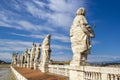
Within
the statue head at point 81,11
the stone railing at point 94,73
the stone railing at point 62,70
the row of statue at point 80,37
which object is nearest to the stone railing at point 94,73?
the stone railing at point 94,73

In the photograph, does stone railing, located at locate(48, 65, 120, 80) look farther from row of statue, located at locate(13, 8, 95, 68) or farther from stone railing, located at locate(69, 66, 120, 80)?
row of statue, located at locate(13, 8, 95, 68)

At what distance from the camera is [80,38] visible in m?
12.3

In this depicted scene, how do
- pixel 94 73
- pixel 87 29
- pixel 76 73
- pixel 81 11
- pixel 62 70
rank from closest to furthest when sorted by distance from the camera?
pixel 94 73 < pixel 76 73 < pixel 87 29 < pixel 81 11 < pixel 62 70

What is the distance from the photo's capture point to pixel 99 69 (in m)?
8.87

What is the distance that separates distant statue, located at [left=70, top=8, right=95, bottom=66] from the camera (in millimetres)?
12102

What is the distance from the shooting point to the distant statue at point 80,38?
12102 mm

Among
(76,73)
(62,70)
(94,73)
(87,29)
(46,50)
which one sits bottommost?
(62,70)

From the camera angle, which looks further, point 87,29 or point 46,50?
point 46,50

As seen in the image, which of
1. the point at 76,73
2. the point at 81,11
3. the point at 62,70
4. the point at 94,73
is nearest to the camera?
the point at 94,73

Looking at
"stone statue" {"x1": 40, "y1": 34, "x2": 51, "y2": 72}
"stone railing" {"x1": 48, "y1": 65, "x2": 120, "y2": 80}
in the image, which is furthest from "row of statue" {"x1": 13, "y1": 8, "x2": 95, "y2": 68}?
"stone statue" {"x1": 40, "y1": 34, "x2": 51, "y2": 72}

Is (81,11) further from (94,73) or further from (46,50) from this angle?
(46,50)

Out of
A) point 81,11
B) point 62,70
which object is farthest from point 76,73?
point 62,70

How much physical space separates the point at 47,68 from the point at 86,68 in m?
14.7

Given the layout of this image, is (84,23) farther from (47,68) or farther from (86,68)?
(47,68)
